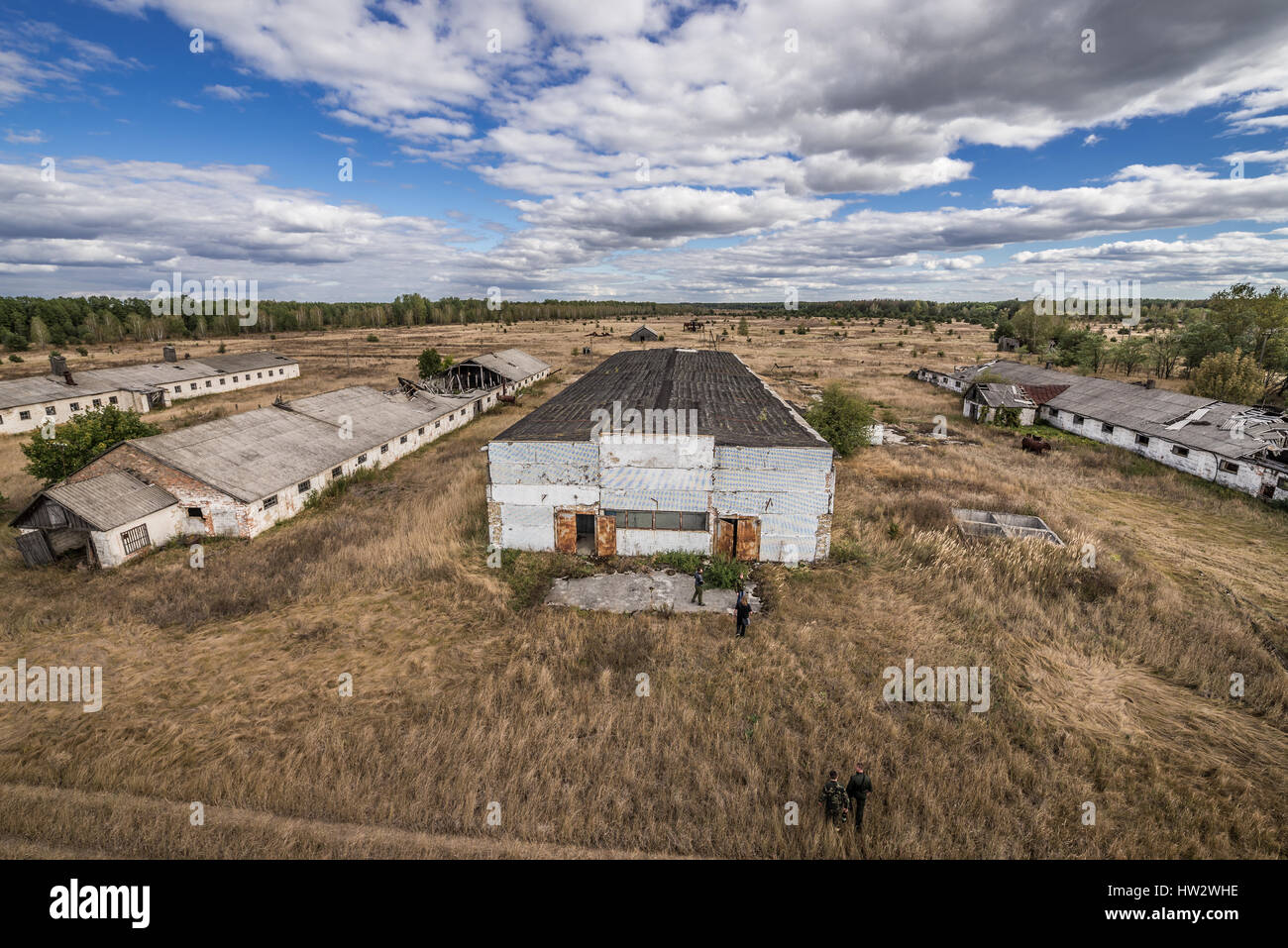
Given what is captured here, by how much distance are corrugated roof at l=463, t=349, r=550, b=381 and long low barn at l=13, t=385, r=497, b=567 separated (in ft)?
74.9

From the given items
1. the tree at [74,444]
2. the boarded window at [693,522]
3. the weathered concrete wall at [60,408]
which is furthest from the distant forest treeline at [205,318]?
the boarded window at [693,522]

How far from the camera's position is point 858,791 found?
28.9 feet

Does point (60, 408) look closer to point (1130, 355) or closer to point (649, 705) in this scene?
point (649, 705)

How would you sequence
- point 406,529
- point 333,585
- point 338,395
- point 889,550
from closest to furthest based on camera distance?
point 333,585 < point 889,550 < point 406,529 < point 338,395

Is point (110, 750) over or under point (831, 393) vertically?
under

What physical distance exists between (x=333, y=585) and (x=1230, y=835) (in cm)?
2260

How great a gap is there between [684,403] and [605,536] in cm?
845

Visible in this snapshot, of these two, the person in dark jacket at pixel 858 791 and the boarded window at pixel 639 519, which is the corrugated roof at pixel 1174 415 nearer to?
the boarded window at pixel 639 519

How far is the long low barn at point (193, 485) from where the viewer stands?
1817 cm

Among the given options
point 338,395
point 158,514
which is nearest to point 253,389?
point 338,395

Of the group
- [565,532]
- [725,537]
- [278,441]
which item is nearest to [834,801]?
[725,537]

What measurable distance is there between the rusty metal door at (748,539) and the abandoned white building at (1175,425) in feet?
84.4

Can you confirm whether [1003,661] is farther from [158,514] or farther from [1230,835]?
[158,514]

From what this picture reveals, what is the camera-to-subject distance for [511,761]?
10305mm
